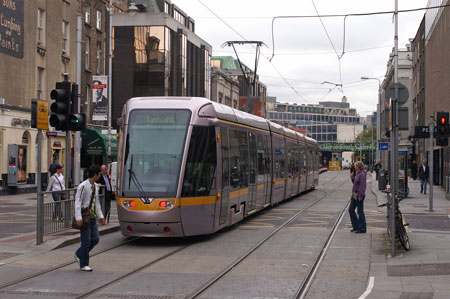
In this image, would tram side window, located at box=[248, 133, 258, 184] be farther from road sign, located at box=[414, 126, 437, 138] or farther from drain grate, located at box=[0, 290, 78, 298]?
drain grate, located at box=[0, 290, 78, 298]

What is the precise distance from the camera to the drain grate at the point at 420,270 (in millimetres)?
9883

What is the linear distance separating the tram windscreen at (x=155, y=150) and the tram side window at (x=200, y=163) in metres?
0.24

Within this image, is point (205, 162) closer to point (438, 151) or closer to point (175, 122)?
point (175, 122)

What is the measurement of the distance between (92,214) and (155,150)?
3.17 m

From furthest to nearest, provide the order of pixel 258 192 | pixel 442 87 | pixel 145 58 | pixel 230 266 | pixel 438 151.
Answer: pixel 145 58 < pixel 438 151 < pixel 442 87 < pixel 258 192 < pixel 230 266

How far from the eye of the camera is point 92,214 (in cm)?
1039

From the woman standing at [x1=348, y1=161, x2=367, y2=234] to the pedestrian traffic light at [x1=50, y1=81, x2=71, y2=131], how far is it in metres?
7.10

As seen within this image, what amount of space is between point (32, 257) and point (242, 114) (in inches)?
311

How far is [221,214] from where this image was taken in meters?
14.6

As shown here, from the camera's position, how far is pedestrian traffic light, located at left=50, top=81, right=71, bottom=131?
42.5 feet

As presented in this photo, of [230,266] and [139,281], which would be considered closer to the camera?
[139,281]

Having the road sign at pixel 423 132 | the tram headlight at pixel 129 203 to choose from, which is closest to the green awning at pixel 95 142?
the road sign at pixel 423 132

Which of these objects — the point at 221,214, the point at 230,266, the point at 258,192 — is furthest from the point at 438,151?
the point at 230,266

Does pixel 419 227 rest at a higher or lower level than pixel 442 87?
lower
